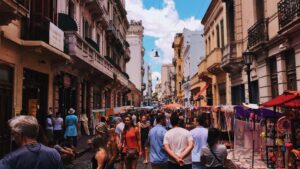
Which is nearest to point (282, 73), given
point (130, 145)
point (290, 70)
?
point (290, 70)

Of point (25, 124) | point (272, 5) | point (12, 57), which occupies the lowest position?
point (25, 124)

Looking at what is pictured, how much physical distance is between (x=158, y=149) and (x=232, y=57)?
578 inches

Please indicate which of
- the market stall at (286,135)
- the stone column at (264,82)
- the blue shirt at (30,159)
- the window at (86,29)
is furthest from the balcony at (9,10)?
the window at (86,29)

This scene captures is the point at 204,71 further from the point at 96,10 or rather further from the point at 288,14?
the point at 288,14

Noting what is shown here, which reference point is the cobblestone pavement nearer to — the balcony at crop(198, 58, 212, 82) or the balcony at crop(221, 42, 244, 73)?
the balcony at crop(221, 42, 244, 73)

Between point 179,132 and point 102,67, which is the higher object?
point 102,67

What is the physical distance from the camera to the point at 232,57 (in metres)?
20.7

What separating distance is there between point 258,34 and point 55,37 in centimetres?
868

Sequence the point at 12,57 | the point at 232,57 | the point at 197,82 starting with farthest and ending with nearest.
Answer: the point at 197,82 < the point at 232,57 < the point at 12,57

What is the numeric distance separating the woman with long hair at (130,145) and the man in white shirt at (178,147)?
7.62ft

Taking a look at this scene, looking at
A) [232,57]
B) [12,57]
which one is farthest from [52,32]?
[232,57]

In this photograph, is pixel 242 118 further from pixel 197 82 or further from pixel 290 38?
pixel 197 82

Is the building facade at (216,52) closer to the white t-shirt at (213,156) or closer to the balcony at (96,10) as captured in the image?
the balcony at (96,10)

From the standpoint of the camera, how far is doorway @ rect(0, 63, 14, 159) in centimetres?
1185
